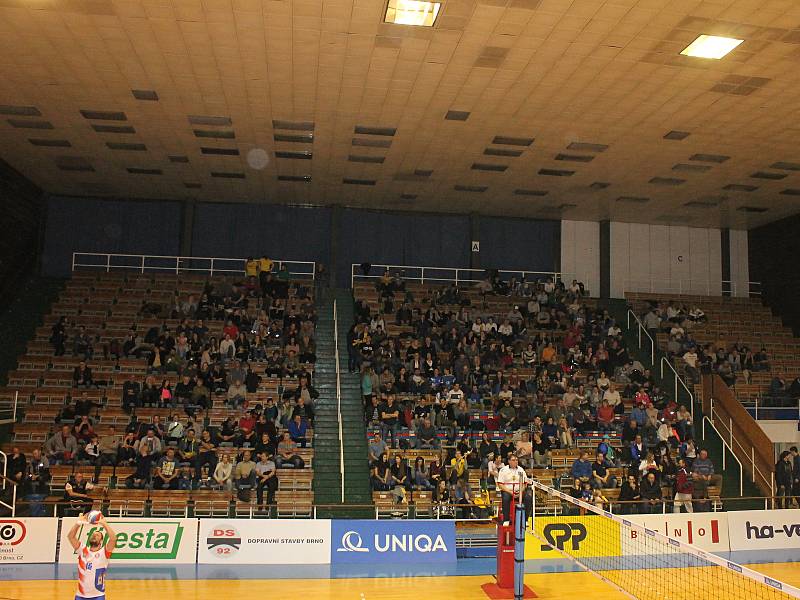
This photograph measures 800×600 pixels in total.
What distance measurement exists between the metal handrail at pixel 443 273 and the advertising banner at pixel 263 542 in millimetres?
19411

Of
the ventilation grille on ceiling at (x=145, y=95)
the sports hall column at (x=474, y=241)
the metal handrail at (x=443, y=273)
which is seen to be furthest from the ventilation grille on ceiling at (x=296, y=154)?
the sports hall column at (x=474, y=241)

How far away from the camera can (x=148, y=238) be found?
120 ft

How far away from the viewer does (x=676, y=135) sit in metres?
26.1

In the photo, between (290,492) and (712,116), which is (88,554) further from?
(712,116)

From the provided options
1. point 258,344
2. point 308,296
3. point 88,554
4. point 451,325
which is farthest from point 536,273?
point 88,554

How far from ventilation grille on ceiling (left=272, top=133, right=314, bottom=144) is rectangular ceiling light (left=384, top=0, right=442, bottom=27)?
30.6 ft

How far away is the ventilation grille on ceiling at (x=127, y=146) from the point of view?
28.5 m

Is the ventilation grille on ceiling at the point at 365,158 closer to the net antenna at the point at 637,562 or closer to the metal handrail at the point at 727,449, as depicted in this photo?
the net antenna at the point at 637,562

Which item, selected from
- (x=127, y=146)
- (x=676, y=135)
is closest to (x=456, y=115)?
(x=676, y=135)

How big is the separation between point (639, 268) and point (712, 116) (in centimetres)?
1605

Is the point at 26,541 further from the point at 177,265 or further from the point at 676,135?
the point at 676,135

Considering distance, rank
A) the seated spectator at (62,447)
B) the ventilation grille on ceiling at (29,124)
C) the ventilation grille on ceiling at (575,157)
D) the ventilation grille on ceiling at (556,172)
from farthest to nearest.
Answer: the ventilation grille on ceiling at (556,172) → the ventilation grille on ceiling at (575,157) → the ventilation grille on ceiling at (29,124) → the seated spectator at (62,447)

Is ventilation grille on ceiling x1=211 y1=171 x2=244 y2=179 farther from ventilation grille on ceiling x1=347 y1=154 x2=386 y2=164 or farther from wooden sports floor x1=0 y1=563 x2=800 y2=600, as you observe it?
wooden sports floor x1=0 y1=563 x2=800 y2=600

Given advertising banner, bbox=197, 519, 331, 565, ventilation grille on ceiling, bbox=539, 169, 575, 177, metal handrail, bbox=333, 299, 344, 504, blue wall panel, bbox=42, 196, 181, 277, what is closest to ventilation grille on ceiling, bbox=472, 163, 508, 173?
ventilation grille on ceiling, bbox=539, 169, 575, 177
